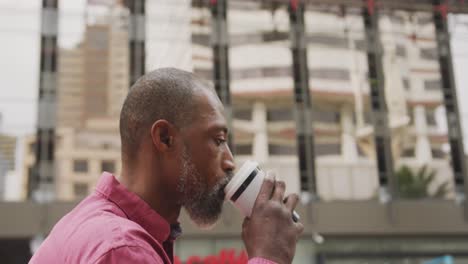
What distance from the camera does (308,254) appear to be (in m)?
18.9

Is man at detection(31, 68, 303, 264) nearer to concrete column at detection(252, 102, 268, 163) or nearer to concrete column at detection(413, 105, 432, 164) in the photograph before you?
concrete column at detection(252, 102, 268, 163)

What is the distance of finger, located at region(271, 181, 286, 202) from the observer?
1.39m

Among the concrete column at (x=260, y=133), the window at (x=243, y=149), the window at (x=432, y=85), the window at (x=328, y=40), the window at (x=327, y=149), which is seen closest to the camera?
the window at (x=243, y=149)

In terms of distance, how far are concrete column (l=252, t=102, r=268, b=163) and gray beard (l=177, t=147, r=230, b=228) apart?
18.1 metres

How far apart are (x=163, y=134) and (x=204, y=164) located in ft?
0.40

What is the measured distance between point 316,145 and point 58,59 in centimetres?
861

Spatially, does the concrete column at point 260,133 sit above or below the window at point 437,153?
above

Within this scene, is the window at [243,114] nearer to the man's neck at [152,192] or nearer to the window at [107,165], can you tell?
the window at [107,165]

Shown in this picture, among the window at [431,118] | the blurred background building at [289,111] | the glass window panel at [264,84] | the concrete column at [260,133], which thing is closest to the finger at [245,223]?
the blurred background building at [289,111]

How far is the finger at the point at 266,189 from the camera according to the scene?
1400mm

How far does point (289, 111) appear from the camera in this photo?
66.3 feet

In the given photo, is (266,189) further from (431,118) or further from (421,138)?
(431,118)

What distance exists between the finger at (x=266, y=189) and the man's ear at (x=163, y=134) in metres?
0.24

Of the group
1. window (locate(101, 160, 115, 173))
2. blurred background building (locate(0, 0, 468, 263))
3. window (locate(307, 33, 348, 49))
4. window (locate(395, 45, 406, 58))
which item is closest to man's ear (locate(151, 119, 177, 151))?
blurred background building (locate(0, 0, 468, 263))
